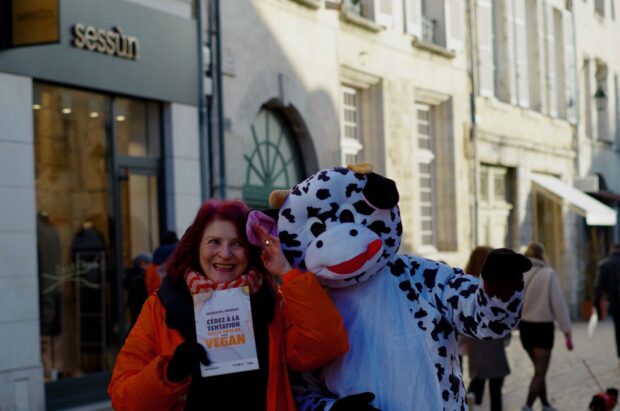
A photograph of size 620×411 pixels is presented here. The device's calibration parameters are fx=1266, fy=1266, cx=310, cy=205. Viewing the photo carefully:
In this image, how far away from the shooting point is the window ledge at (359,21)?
709 inches

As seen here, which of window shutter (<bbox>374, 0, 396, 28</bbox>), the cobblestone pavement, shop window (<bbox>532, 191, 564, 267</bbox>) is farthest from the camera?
shop window (<bbox>532, 191, 564, 267</bbox>)

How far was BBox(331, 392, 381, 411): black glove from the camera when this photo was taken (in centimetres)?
405

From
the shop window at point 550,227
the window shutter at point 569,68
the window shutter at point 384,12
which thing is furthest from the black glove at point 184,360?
the window shutter at point 569,68

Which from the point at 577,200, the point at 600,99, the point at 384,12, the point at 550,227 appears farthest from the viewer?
the point at 600,99

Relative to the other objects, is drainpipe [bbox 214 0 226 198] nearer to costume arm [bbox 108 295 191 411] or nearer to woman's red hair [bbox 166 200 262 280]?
woman's red hair [bbox 166 200 262 280]

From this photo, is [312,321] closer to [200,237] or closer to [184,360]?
[184,360]

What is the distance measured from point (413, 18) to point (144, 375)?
17.0 metres

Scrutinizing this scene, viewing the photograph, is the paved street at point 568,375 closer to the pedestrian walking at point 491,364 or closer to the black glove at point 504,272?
the pedestrian walking at point 491,364

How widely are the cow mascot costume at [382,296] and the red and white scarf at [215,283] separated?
15 cm

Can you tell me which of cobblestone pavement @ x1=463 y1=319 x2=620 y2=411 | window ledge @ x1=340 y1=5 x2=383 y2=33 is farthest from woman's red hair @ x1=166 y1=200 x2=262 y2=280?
window ledge @ x1=340 y1=5 x2=383 y2=33

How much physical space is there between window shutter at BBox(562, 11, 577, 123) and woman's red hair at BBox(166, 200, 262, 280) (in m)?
25.6

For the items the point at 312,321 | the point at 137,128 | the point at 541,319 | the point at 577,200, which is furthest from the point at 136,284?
the point at 577,200

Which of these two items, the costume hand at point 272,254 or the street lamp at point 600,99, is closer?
the costume hand at point 272,254

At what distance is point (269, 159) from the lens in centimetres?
1645
